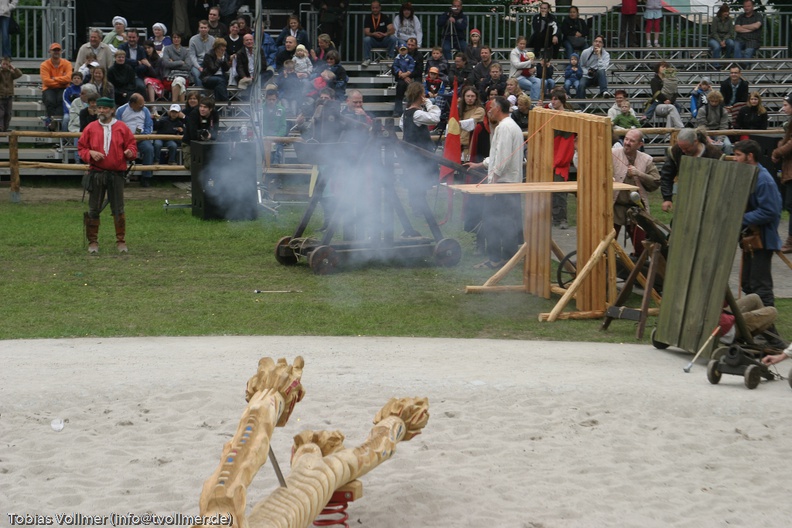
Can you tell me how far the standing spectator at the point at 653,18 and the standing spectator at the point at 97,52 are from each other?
11273 mm

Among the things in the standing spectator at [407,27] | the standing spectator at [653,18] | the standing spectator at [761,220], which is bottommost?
the standing spectator at [761,220]

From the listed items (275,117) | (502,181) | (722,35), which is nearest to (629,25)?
(722,35)

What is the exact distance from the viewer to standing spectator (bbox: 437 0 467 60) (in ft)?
71.9

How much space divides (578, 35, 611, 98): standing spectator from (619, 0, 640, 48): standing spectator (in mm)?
2601

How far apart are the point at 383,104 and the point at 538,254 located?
11.2 metres

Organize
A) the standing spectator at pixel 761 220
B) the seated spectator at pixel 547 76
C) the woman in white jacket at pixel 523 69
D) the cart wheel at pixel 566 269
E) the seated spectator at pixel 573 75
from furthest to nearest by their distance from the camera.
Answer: the seated spectator at pixel 573 75
the seated spectator at pixel 547 76
the woman in white jacket at pixel 523 69
the cart wheel at pixel 566 269
the standing spectator at pixel 761 220

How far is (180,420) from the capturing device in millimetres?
6641

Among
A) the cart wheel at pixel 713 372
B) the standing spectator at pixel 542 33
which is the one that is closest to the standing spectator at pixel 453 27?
the standing spectator at pixel 542 33

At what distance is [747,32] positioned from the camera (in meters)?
23.7

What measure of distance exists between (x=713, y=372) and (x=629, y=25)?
699 inches

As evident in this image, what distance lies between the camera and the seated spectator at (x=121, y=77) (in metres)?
19.2

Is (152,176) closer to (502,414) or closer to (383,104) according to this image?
(383,104)

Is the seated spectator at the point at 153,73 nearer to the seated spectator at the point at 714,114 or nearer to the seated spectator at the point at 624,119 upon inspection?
the seated spectator at the point at 624,119

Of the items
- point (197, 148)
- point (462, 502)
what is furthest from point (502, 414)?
point (197, 148)
